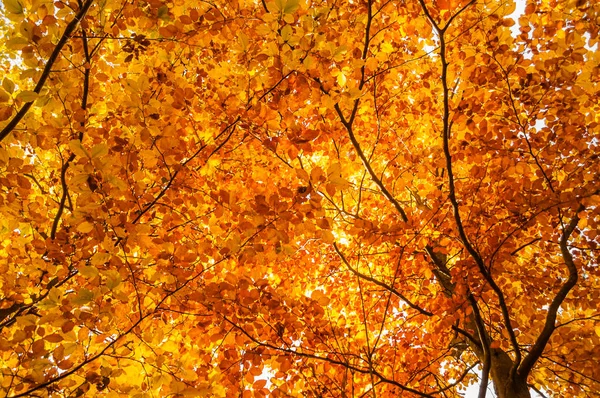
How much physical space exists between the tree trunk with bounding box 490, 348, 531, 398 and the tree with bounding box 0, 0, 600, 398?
2 centimetres

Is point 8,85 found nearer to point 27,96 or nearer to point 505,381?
point 27,96

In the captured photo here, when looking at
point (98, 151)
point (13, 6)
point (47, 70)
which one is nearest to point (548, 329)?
point (98, 151)

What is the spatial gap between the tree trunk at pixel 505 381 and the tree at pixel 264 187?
2 centimetres

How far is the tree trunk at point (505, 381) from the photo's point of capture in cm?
378

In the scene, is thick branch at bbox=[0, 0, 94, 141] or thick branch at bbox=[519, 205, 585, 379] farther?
thick branch at bbox=[519, 205, 585, 379]

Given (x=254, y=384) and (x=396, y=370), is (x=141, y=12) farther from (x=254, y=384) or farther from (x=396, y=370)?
(x=396, y=370)

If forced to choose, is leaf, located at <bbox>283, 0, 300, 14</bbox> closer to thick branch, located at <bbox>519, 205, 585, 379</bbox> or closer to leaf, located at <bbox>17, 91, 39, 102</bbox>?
leaf, located at <bbox>17, 91, 39, 102</bbox>

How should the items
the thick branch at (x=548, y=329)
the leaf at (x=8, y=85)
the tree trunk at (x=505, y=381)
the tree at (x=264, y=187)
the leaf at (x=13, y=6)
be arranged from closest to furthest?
the leaf at (x=13, y=6), the leaf at (x=8, y=85), the tree at (x=264, y=187), the thick branch at (x=548, y=329), the tree trunk at (x=505, y=381)

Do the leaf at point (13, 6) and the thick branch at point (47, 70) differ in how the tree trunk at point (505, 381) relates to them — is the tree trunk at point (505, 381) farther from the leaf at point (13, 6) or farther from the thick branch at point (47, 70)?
the leaf at point (13, 6)

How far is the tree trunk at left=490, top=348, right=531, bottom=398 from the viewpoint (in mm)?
3779

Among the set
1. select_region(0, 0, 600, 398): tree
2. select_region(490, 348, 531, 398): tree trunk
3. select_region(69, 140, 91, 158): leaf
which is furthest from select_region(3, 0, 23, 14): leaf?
select_region(490, 348, 531, 398): tree trunk

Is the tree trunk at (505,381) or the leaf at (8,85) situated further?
the tree trunk at (505,381)

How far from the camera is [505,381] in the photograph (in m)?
3.94

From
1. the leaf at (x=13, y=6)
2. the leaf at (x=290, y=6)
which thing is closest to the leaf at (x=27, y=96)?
the leaf at (x=13, y=6)
